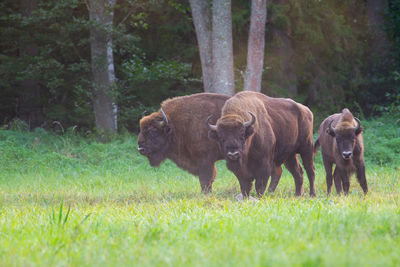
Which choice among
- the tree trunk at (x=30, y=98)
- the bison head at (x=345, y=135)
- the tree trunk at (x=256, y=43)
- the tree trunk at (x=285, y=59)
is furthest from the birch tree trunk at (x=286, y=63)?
the bison head at (x=345, y=135)

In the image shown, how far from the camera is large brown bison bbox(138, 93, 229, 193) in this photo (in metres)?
9.76

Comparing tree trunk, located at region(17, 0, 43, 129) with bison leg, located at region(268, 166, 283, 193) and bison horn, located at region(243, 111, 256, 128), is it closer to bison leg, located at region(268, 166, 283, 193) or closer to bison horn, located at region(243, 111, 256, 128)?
bison leg, located at region(268, 166, 283, 193)

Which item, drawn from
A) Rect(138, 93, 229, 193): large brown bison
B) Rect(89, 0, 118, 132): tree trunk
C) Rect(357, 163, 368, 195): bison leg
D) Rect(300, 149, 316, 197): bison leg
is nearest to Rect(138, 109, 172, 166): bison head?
Rect(138, 93, 229, 193): large brown bison

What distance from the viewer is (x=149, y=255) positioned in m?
3.79

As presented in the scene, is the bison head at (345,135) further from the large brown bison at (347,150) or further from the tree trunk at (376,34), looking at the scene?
the tree trunk at (376,34)

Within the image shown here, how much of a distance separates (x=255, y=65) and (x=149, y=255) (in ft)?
39.9

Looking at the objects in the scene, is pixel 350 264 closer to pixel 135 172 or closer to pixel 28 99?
pixel 135 172

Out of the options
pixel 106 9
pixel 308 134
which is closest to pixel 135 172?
pixel 308 134

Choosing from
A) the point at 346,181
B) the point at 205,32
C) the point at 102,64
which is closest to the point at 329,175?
the point at 346,181

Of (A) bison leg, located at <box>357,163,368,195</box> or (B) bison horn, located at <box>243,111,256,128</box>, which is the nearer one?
(B) bison horn, located at <box>243,111,256,128</box>

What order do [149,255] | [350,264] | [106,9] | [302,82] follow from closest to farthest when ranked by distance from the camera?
[350,264] → [149,255] → [106,9] → [302,82]

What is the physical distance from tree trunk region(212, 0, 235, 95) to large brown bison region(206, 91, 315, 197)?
541 cm

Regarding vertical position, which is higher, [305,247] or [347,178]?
[305,247]

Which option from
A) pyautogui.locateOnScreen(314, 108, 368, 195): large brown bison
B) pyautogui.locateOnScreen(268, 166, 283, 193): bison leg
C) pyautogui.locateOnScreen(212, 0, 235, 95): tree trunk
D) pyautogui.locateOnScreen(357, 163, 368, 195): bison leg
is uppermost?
pyautogui.locateOnScreen(212, 0, 235, 95): tree trunk
